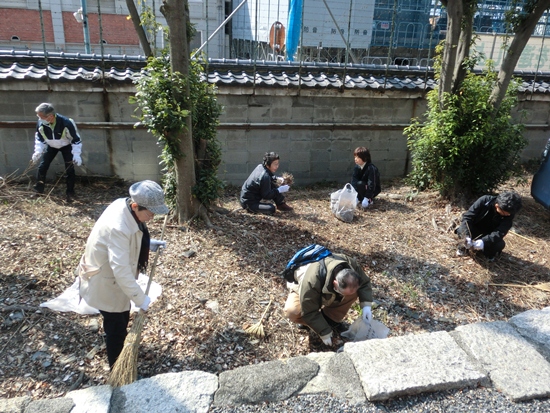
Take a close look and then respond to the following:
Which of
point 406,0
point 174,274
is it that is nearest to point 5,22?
point 406,0

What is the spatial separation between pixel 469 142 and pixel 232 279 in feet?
13.8

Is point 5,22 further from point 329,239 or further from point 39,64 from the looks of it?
point 329,239

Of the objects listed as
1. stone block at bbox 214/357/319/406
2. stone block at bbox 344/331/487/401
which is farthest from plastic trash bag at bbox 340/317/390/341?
stone block at bbox 214/357/319/406

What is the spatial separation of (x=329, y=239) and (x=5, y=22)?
70.6 ft

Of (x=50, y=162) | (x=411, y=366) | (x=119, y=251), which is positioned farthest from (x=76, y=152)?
(x=411, y=366)

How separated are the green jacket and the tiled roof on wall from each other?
4.69 m

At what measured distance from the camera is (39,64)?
286 inches

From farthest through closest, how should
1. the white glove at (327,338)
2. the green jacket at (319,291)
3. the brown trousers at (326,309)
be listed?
the brown trousers at (326,309) → the white glove at (327,338) → the green jacket at (319,291)

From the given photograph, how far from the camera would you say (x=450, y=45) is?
21.0 ft

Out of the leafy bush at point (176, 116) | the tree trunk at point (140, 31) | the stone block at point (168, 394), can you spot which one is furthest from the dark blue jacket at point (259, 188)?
the stone block at point (168, 394)

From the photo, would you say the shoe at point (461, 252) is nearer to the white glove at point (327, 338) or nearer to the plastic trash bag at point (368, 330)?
the plastic trash bag at point (368, 330)

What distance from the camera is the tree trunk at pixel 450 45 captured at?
6.19 metres

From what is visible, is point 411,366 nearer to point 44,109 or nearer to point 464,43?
point 464,43

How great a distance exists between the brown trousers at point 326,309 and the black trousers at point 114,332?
1454mm
